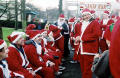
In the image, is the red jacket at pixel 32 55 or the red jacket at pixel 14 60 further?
the red jacket at pixel 32 55

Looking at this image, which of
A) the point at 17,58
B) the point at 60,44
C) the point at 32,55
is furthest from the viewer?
the point at 60,44

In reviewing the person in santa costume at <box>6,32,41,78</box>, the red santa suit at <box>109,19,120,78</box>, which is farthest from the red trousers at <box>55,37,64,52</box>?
the red santa suit at <box>109,19,120,78</box>

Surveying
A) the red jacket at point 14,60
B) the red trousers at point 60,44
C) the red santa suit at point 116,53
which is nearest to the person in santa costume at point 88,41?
the red jacket at point 14,60

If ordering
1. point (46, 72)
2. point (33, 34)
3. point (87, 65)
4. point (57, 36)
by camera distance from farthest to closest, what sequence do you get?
point (57, 36), point (87, 65), point (33, 34), point (46, 72)

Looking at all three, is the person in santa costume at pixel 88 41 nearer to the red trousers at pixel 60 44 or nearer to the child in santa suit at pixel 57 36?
the child in santa suit at pixel 57 36

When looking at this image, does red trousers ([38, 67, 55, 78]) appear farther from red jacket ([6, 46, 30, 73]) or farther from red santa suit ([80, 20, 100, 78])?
red santa suit ([80, 20, 100, 78])

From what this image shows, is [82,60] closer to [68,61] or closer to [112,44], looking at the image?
[68,61]

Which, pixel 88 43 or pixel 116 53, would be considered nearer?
pixel 116 53

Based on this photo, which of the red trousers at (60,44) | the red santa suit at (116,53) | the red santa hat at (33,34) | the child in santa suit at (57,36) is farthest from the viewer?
the red trousers at (60,44)

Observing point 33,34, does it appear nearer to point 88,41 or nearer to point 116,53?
point 88,41

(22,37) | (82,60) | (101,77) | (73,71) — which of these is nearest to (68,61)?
(73,71)

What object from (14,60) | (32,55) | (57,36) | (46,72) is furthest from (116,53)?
(57,36)

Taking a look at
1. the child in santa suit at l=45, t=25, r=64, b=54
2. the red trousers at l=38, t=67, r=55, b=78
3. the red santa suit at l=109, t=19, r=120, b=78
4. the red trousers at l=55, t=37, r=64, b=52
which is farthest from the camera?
the red trousers at l=55, t=37, r=64, b=52

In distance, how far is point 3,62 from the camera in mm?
3184
